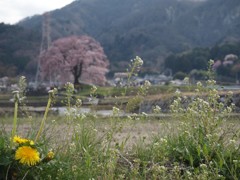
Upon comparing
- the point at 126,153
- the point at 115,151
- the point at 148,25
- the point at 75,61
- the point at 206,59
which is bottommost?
the point at 126,153

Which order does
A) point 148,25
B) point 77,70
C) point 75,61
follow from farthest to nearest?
point 148,25 → point 77,70 → point 75,61

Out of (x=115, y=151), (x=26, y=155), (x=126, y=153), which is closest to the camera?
(x=26, y=155)

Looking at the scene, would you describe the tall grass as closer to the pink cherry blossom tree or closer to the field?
the field

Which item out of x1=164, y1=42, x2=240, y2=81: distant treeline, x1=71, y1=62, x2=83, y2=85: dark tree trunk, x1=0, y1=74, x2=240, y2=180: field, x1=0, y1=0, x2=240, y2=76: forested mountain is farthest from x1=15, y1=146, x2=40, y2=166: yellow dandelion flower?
x1=0, y1=0, x2=240, y2=76: forested mountain

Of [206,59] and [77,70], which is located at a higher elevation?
[206,59]

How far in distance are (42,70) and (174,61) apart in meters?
43.7

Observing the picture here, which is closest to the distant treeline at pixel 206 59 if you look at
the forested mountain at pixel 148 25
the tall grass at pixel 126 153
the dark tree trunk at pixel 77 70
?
the forested mountain at pixel 148 25

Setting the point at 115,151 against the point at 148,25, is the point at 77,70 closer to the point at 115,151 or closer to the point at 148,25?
the point at 115,151

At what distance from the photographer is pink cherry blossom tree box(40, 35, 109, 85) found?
4109 centimetres

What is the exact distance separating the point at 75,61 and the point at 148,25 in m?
104

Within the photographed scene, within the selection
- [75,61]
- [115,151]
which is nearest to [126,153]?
[115,151]

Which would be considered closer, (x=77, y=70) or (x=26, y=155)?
(x=26, y=155)

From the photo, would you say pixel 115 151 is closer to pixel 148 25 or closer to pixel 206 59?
pixel 206 59

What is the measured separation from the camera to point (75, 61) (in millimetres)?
40656
